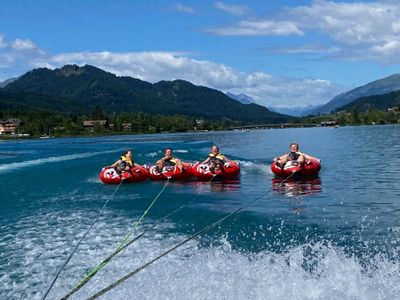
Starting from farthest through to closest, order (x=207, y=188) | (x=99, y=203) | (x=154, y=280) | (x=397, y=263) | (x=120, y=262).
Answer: (x=207, y=188), (x=99, y=203), (x=120, y=262), (x=397, y=263), (x=154, y=280)

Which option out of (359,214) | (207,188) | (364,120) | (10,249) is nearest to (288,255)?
(359,214)

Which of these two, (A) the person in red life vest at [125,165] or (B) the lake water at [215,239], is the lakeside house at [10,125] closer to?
(A) the person in red life vest at [125,165]

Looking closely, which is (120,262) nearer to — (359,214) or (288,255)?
(288,255)

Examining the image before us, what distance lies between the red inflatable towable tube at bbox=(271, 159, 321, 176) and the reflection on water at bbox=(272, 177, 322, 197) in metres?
0.39

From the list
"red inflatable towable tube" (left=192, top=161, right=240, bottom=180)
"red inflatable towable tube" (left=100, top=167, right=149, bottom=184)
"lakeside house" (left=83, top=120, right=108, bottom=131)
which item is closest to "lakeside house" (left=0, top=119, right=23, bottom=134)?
"lakeside house" (left=83, top=120, right=108, bottom=131)

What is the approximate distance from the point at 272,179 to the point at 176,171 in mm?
4946

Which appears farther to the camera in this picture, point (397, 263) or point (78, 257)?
point (78, 257)

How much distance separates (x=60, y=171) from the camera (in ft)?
108

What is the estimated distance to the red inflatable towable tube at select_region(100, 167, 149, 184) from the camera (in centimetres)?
2430

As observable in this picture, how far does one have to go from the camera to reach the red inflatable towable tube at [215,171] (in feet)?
80.5

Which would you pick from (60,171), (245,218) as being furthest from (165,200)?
(60,171)

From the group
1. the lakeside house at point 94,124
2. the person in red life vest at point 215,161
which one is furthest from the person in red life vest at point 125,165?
the lakeside house at point 94,124

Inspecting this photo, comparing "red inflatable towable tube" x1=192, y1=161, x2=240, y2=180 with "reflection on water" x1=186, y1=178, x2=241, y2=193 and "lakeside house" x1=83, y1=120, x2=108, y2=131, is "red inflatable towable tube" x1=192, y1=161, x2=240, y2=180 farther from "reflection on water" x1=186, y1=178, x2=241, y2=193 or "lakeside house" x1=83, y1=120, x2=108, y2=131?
"lakeside house" x1=83, y1=120, x2=108, y2=131

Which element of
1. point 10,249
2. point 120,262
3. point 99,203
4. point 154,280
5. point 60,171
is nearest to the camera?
point 154,280
